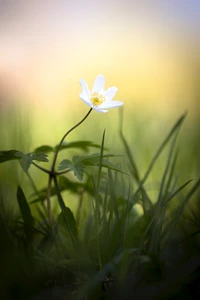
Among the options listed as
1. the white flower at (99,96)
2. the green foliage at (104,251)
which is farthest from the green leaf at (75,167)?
the white flower at (99,96)

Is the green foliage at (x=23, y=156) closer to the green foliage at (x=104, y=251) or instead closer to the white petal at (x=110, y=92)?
the green foliage at (x=104, y=251)

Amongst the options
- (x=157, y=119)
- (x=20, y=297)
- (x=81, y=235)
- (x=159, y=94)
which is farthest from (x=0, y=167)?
(x=159, y=94)

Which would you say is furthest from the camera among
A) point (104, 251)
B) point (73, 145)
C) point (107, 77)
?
point (107, 77)

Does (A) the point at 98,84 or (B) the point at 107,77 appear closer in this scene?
(A) the point at 98,84

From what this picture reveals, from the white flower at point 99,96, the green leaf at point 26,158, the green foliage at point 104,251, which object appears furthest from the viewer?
the white flower at point 99,96

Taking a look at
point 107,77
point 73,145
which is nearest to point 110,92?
point 73,145

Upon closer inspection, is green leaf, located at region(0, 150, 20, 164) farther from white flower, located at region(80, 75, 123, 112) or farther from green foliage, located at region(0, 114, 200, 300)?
white flower, located at region(80, 75, 123, 112)

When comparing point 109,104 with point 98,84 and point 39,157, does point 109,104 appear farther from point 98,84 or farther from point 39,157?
point 39,157

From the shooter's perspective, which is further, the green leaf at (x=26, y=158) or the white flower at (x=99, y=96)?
the white flower at (x=99, y=96)
